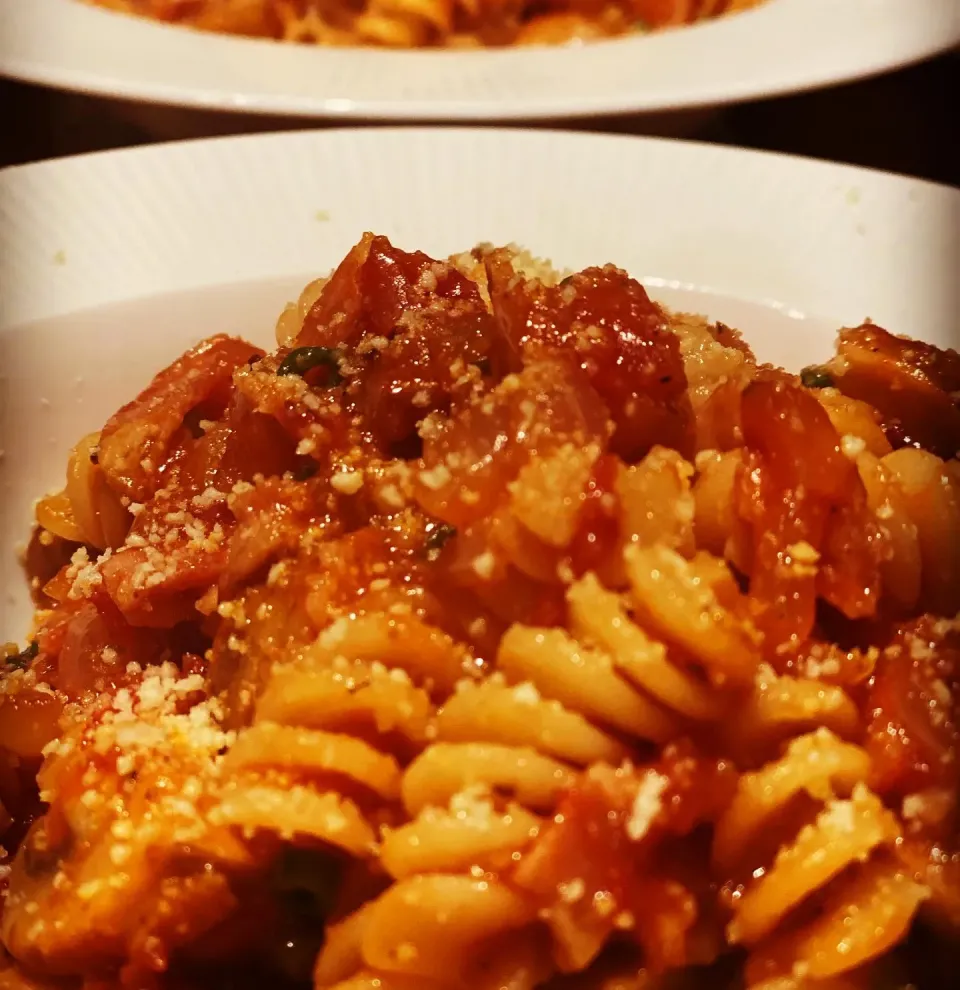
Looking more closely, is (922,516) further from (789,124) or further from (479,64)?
(789,124)

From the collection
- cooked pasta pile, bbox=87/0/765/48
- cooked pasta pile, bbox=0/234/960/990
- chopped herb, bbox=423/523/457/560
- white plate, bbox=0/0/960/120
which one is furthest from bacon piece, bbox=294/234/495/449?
cooked pasta pile, bbox=87/0/765/48

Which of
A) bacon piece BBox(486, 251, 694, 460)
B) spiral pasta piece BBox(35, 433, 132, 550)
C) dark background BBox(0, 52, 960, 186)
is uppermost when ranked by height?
bacon piece BBox(486, 251, 694, 460)

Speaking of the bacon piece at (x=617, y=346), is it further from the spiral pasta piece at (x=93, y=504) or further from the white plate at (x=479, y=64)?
the white plate at (x=479, y=64)

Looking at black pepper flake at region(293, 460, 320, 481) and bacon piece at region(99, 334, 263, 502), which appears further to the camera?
bacon piece at region(99, 334, 263, 502)

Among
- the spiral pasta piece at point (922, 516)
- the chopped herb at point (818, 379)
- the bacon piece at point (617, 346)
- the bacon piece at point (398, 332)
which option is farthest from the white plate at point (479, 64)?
the spiral pasta piece at point (922, 516)

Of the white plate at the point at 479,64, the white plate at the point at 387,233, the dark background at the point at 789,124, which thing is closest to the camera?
the white plate at the point at 387,233

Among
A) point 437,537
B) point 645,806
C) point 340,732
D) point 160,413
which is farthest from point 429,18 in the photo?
point 645,806

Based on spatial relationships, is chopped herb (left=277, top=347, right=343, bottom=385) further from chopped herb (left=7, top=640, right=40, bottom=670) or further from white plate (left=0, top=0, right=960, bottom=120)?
white plate (left=0, top=0, right=960, bottom=120)
